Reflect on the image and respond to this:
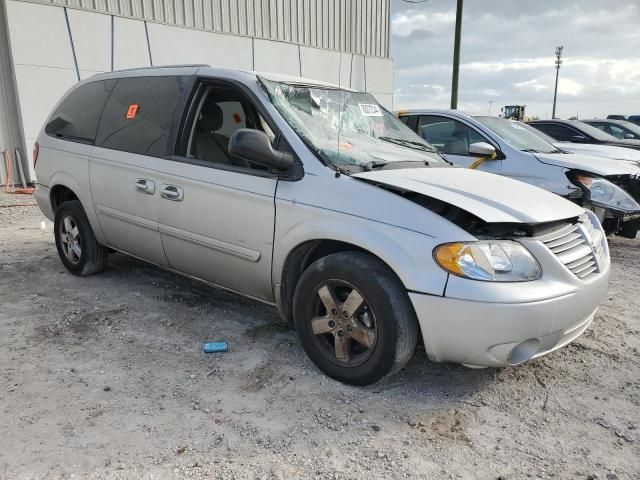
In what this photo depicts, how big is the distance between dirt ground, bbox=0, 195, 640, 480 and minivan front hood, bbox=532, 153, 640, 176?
234cm

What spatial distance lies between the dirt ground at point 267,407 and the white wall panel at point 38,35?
763 cm

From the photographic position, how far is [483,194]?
2973mm

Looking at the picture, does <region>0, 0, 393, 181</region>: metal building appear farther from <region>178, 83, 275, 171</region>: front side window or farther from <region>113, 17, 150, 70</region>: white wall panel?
<region>178, 83, 275, 171</region>: front side window

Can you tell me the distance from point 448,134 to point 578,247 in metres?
4.01

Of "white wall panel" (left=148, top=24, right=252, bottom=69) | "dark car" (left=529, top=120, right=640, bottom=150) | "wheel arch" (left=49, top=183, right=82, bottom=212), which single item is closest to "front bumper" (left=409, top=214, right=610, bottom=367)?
"wheel arch" (left=49, top=183, right=82, bottom=212)

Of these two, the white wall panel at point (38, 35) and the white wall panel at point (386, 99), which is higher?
the white wall panel at point (38, 35)

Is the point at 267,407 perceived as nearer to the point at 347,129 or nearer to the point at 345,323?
the point at 345,323

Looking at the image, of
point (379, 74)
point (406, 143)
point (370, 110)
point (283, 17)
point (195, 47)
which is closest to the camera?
point (406, 143)

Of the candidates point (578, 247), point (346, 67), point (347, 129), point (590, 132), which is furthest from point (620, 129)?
point (347, 129)

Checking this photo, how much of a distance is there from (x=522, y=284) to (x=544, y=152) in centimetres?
445

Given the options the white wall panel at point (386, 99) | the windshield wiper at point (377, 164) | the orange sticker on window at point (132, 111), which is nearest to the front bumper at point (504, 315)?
the windshield wiper at point (377, 164)

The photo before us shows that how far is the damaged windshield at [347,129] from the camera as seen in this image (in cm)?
323

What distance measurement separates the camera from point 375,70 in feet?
55.1

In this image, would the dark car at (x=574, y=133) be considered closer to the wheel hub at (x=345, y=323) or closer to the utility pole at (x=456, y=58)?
the utility pole at (x=456, y=58)
